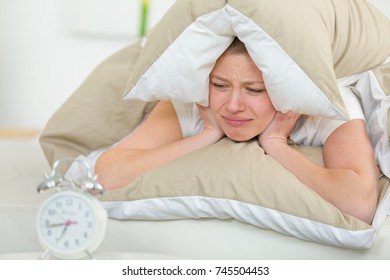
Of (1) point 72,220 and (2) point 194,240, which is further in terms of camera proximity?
(2) point 194,240

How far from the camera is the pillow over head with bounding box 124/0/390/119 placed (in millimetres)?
1251

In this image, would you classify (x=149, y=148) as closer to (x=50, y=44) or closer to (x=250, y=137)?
(x=250, y=137)

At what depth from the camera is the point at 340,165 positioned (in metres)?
1.36

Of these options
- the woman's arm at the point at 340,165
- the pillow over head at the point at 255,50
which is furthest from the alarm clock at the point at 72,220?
the woman's arm at the point at 340,165

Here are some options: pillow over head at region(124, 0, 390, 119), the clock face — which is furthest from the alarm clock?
pillow over head at region(124, 0, 390, 119)

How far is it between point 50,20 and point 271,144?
1.49 m

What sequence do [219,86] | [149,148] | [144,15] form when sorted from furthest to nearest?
[144,15]
[149,148]
[219,86]

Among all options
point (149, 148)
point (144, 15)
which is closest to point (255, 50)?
point (149, 148)

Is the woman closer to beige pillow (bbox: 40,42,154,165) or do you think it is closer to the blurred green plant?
beige pillow (bbox: 40,42,154,165)

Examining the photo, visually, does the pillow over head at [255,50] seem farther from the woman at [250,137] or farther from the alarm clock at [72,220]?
the alarm clock at [72,220]

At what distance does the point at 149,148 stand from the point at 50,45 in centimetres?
128

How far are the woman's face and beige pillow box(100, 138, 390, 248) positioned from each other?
0.17ft

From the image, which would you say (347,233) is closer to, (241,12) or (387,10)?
(241,12)
